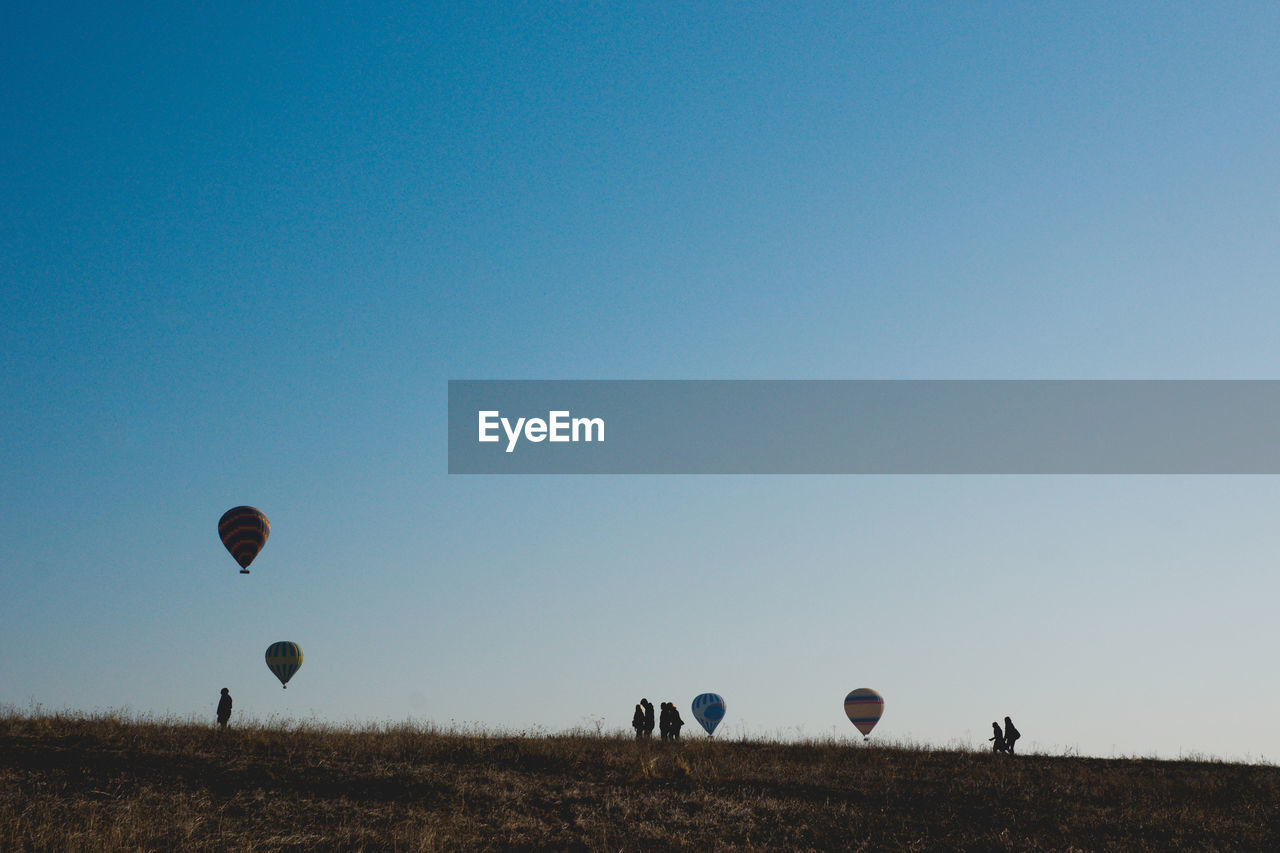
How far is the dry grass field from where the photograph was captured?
2362 cm

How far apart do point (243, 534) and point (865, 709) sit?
3120cm

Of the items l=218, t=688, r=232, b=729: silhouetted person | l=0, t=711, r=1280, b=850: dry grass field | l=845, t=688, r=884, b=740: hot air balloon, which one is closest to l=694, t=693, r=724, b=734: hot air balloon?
l=845, t=688, r=884, b=740: hot air balloon

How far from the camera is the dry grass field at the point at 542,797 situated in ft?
77.5

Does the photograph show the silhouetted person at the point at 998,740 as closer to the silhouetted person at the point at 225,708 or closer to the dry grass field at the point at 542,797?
the dry grass field at the point at 542,797

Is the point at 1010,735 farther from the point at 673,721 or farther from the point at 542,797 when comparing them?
the point at 542,797

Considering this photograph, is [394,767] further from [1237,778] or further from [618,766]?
[1237,778]

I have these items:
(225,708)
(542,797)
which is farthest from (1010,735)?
(225,708)

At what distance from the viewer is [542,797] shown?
2739 cm

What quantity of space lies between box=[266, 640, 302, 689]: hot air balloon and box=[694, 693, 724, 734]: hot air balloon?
21.7m

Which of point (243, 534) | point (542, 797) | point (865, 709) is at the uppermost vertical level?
point (243, 534)

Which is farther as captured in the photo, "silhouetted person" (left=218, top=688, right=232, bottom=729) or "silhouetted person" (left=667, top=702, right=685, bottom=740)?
"silhouetted person" (left=667, top=702, right=685, bottom=740)

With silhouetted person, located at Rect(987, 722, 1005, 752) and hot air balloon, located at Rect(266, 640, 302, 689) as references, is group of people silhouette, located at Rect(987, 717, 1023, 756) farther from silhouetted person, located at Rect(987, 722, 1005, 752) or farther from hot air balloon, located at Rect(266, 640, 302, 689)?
hot air balloon, located at Rect(266, 640, 302, 689)

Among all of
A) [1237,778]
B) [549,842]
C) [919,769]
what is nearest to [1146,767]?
[1237,778]

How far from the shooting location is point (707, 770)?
30750 millimetres
